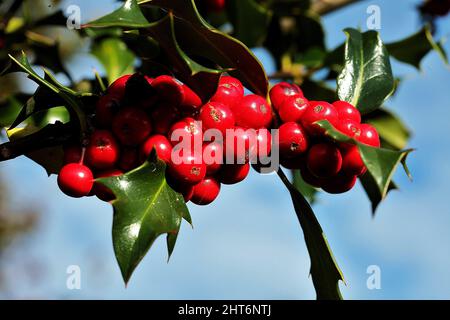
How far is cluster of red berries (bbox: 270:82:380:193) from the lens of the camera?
4.37 feet

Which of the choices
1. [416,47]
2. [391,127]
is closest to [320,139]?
[416,47]

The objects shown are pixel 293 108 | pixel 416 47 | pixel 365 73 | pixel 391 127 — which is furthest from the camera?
pixel 391 127

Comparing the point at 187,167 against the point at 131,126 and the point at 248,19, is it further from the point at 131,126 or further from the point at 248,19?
the point at 248,19

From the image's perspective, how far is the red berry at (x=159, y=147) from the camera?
1288mm

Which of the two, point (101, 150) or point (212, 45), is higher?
point (212, 45)

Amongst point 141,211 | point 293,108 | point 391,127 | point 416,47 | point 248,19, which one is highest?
point 248,19

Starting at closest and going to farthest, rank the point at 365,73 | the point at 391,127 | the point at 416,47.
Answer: the point at 365,73 → the point at 416,47 → the point at 391,127

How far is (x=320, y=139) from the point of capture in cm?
138

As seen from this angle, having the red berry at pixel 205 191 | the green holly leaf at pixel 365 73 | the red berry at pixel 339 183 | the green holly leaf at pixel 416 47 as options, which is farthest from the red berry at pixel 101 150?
the green holly leaf at pixel 416 47

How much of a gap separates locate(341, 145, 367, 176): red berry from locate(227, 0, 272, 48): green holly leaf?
1.55 m

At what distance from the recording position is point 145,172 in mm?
1247

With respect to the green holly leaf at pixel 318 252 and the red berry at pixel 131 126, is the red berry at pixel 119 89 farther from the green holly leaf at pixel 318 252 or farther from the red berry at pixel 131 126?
the green holly leaf at pixel 318 252

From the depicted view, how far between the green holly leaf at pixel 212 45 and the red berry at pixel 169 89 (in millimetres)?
95

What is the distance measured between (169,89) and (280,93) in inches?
10.8
